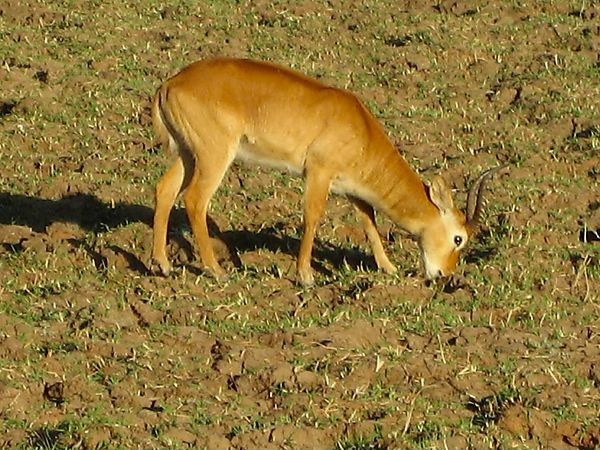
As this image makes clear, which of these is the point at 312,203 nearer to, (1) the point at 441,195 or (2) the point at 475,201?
(1) the point at 441,195

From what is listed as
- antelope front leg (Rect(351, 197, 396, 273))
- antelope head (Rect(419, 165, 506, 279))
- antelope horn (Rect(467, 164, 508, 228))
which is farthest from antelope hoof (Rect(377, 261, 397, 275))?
antelope horn (Rect(467, 164, 508, 228))

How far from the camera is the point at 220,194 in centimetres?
1385

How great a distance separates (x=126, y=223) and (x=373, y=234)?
2116 millimetres

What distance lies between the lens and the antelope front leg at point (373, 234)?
40.4ft

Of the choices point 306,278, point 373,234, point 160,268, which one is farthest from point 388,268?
point 160,268

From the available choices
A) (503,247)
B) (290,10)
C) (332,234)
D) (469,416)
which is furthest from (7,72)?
(469,416)

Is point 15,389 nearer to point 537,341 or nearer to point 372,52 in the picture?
point 537,341

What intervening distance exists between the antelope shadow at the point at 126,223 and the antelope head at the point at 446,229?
491 millimetres

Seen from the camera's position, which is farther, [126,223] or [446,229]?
[126,223]

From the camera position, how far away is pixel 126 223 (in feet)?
42.8

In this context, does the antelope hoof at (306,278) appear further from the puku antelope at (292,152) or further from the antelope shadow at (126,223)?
the antelope shadow at (126,223)

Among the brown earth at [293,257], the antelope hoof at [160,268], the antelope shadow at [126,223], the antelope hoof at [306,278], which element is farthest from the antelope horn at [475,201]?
the antelope hoof at [160,268]

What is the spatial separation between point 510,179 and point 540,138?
4.41ft

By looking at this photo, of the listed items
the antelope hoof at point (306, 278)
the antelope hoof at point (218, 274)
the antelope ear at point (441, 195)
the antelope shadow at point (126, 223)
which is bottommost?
the antelope shadow at point (126, 223)
